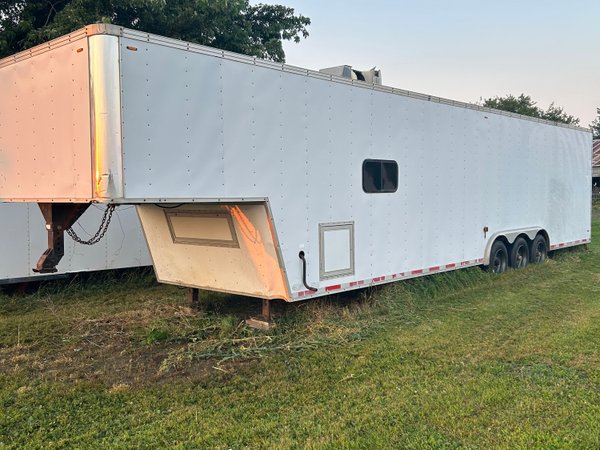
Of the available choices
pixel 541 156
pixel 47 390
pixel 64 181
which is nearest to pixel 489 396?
pixel 47 390

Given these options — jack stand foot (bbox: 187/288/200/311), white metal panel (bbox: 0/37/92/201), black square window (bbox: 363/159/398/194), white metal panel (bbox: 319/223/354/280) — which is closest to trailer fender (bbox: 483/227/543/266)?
black square window (bbox: 363/159/398/194)

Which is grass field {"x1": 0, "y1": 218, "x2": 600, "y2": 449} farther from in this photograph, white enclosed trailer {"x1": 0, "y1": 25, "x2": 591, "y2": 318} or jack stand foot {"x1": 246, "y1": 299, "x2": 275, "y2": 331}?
white enclosed trailer {"x1": 0, "y1": 25, "x2": 591, "y2": 318}

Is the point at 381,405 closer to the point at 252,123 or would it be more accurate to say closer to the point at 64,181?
the point at 252,123

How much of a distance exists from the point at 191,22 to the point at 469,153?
683 cm

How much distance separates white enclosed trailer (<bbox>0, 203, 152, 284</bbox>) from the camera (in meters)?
8.82

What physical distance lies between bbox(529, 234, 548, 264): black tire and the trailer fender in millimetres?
206

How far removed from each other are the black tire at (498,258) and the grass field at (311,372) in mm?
1385

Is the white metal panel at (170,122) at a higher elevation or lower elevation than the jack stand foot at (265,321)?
higher

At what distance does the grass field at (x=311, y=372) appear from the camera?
4055 mm

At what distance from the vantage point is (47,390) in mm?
4984

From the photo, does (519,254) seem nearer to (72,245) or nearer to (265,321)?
(265,321)

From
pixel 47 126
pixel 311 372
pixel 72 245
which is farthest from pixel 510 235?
pixel 47 126

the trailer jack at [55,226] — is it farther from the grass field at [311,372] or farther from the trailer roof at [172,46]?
the trailer roof at [172,46]

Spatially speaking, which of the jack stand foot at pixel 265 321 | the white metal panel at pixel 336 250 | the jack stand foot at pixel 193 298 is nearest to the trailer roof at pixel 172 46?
the white metal panel at pixel 336 250
